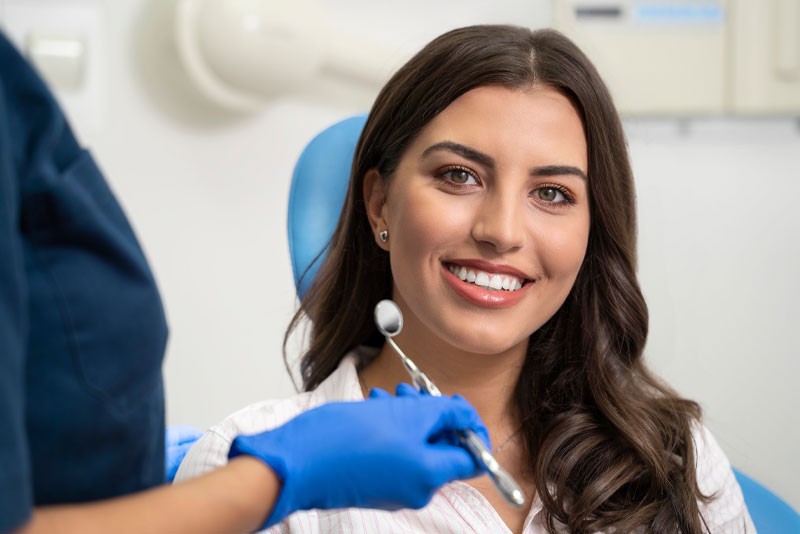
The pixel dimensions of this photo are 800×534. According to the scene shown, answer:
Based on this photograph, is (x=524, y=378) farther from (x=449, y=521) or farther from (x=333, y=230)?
(x=333, y=230)

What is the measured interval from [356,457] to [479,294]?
18.5 inches

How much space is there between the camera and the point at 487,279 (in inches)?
45.1

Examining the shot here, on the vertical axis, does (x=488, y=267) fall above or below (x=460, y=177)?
below

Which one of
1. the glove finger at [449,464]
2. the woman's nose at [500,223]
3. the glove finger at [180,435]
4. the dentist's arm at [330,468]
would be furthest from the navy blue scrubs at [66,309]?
the glove finger at [180,435]

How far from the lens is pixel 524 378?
139 centimetres

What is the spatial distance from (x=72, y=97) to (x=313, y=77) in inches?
24.4

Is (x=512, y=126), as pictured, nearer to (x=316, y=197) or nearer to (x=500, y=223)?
(x=500, y=223)

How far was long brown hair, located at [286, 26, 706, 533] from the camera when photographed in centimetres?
122

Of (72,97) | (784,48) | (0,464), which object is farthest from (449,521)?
(784,48)

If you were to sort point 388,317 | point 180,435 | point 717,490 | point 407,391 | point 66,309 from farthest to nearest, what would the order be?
point 180,435
point 717,490
point 388,317
point 407,391
point 66,309

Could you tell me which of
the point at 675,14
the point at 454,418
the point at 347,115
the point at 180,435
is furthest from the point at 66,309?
the point at 675,14

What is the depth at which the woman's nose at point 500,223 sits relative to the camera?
1.12m

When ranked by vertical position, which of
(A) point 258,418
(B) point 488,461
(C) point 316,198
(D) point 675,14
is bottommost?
(A) point 258,418

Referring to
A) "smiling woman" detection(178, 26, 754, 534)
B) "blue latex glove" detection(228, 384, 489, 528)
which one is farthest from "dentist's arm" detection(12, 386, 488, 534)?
"smiling woman" detection(178, 26, 754, 534)
